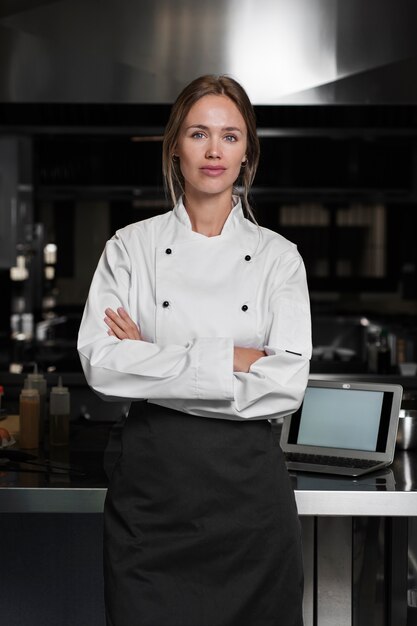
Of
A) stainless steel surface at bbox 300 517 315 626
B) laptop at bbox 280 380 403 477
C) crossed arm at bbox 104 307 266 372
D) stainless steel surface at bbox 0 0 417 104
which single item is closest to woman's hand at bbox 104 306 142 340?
crossed arm at bbox 104 307 266 372

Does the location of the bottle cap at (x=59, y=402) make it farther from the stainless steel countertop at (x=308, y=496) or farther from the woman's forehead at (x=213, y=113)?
the woman's forehead at (x=213, y=113)

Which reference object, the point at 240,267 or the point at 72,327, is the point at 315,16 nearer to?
the point at 240,267

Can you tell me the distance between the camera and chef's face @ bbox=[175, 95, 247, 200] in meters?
1.77

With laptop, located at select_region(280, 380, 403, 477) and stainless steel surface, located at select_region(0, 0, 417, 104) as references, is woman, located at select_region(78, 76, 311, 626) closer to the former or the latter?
laptop, located at select_region(280, 380, 403, 477)

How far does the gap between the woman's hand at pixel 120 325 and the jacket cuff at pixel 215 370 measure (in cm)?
16

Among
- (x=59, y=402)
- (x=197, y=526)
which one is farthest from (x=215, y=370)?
(x=59, y=402)

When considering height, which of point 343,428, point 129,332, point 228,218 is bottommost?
point 343,428

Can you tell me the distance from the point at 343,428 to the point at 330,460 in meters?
0.09

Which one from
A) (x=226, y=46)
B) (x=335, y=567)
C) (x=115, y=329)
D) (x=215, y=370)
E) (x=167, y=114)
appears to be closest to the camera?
(x=215, y=370)

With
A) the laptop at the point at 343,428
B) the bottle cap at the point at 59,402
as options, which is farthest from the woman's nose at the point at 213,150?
the bottle cap at the point at 59,402

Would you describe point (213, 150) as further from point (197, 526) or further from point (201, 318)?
point (197, 526)

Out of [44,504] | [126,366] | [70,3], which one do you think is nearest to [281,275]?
[126,366]

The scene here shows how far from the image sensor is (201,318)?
5.90 feet

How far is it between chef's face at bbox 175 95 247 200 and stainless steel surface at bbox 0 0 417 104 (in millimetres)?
1131
